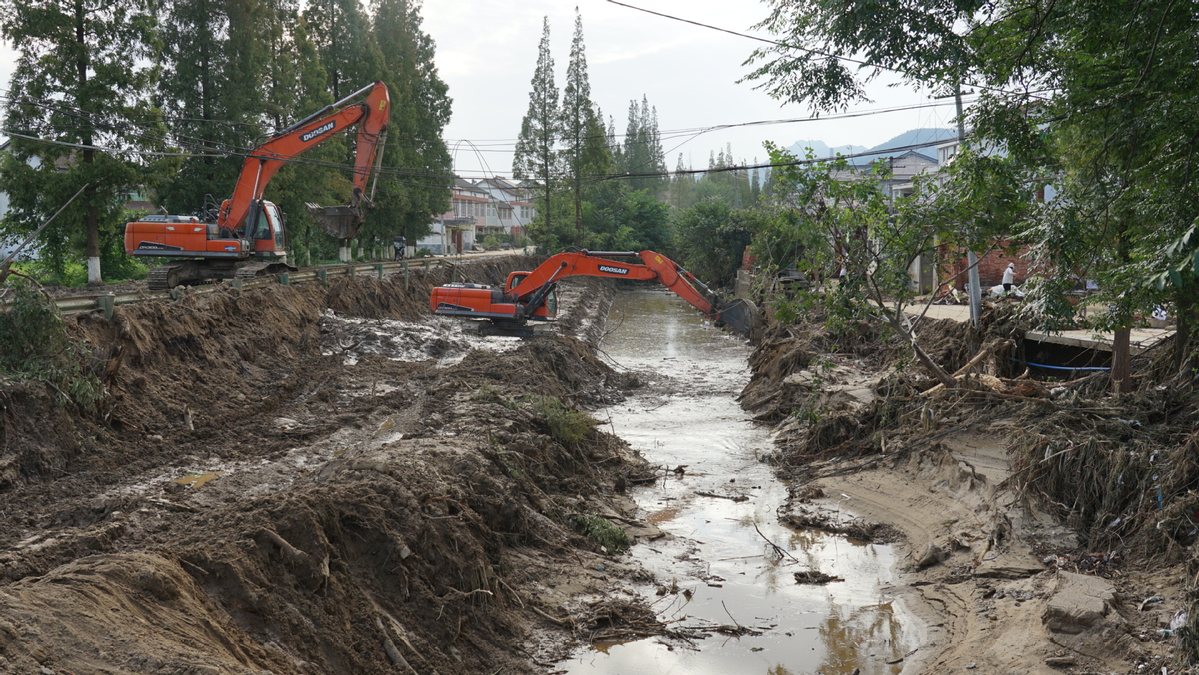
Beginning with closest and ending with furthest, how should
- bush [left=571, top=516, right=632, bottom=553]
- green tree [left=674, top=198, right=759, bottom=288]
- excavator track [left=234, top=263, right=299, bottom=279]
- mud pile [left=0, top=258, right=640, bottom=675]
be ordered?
mud pile [left=0, top=258, right=640, bottom=675] → bush [left=571, top=516, right=632, bottom=553] → excavator track [left=234, top=263, right=299, bottom=279] → green tree [left=674, top=198, right=759, bottom=288]

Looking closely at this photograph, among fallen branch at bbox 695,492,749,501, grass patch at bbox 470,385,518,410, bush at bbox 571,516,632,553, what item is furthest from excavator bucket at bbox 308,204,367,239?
bush at bbox 571,516,632,553

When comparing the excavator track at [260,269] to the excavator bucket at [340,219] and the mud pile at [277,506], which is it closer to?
the excavator bucket at [340,219]

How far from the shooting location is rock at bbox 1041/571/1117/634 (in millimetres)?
6070

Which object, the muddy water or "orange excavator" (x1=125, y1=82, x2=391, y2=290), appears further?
"orange excavator" (x1=125, y1=82, x2=391, y2=290)

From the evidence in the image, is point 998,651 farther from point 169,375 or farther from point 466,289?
point 466,289

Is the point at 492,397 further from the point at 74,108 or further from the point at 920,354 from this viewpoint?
the point at 74,108

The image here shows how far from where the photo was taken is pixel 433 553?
665cm

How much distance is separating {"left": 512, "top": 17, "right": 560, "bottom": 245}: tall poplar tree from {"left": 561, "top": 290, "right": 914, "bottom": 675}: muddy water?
140 feet

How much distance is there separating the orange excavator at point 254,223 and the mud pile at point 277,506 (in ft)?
11.3

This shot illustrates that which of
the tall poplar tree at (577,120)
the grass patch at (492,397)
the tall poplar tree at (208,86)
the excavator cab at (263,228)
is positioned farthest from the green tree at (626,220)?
the grass patch at (492,397)

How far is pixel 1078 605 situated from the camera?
6.17 meters

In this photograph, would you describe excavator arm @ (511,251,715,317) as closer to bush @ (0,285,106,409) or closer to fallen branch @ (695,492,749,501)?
fallen branch @ (695,492,749,501)

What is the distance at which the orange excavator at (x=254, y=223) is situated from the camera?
1939cm

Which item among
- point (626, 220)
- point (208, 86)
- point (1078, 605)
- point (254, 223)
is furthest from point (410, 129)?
point (1078, 605)
